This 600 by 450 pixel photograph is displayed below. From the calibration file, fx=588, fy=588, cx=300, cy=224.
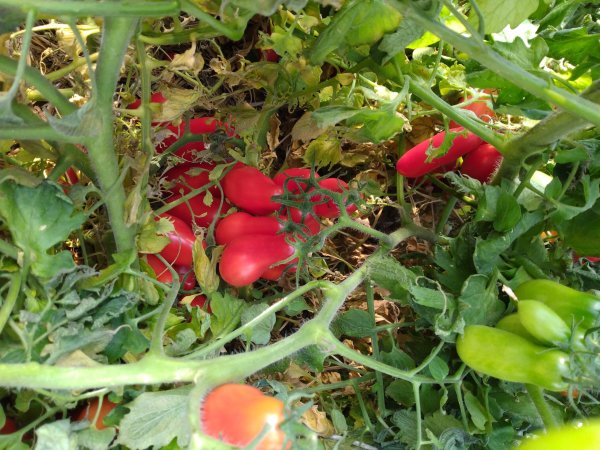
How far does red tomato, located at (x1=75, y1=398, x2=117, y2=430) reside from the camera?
0.68m

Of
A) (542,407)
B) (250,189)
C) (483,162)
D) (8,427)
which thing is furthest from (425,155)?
(8,427)

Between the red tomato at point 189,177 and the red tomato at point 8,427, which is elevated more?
the red tomato at point 189,177

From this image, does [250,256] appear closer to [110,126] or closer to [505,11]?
[110,126]

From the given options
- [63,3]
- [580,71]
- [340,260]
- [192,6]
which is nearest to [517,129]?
[580,71]

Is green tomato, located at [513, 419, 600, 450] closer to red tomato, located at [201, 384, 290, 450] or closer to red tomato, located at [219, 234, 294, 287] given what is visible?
red tomato, located at [201, 384, 290, 450]

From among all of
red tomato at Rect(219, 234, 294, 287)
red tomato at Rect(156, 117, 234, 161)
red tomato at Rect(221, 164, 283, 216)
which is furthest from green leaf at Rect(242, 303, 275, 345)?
red tomato at Rect(156, 117, 234, 161)

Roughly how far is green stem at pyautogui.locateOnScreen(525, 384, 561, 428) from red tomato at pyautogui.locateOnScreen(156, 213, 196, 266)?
1.67 feet

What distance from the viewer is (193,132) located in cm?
94

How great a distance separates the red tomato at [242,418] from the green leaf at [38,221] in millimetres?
224

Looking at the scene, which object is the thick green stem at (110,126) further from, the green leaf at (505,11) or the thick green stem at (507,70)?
the green leaf at (505,11)

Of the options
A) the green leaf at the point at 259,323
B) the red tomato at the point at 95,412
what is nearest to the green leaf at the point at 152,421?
the red tomato at the point at 95,412

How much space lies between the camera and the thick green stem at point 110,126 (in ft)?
1.77

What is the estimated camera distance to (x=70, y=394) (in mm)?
632

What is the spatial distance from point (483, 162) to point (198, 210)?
48 centimetres
